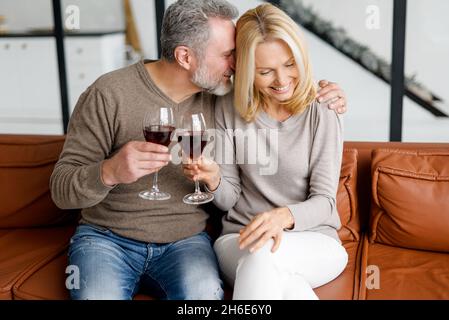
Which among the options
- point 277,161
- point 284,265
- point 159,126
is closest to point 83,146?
point 159,126

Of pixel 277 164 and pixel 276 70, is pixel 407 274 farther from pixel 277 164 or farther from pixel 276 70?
pixel 276 70

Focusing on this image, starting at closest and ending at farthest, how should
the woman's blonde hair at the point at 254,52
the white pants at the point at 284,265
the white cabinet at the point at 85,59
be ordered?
1. the white pants at the point at 284,265
2. the woman's blonde hair at the point at 254,52
3. the white cabinet at the point at 85,59

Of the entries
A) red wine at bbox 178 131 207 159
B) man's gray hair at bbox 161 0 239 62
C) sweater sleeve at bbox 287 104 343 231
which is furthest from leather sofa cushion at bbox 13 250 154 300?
man's gray hair at bbox 161 0 239 62

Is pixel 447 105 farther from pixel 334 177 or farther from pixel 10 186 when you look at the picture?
pixel 10 186

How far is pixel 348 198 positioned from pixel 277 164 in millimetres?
345

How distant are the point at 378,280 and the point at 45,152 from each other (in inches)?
52.0

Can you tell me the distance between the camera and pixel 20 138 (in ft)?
7.80

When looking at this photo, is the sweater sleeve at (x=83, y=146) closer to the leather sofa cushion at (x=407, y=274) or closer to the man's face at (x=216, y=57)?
the man's face at (x=216, y=57)

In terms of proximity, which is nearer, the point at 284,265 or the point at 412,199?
the point at 284,265

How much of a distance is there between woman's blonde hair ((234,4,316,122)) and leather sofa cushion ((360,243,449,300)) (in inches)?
21.9

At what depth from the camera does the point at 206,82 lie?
6.21ft

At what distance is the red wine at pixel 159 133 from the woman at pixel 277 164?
0.16 meters

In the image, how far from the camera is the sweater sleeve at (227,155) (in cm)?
191

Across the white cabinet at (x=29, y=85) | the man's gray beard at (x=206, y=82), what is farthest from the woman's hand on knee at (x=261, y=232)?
the white cabinet at (x=29, y=85)
